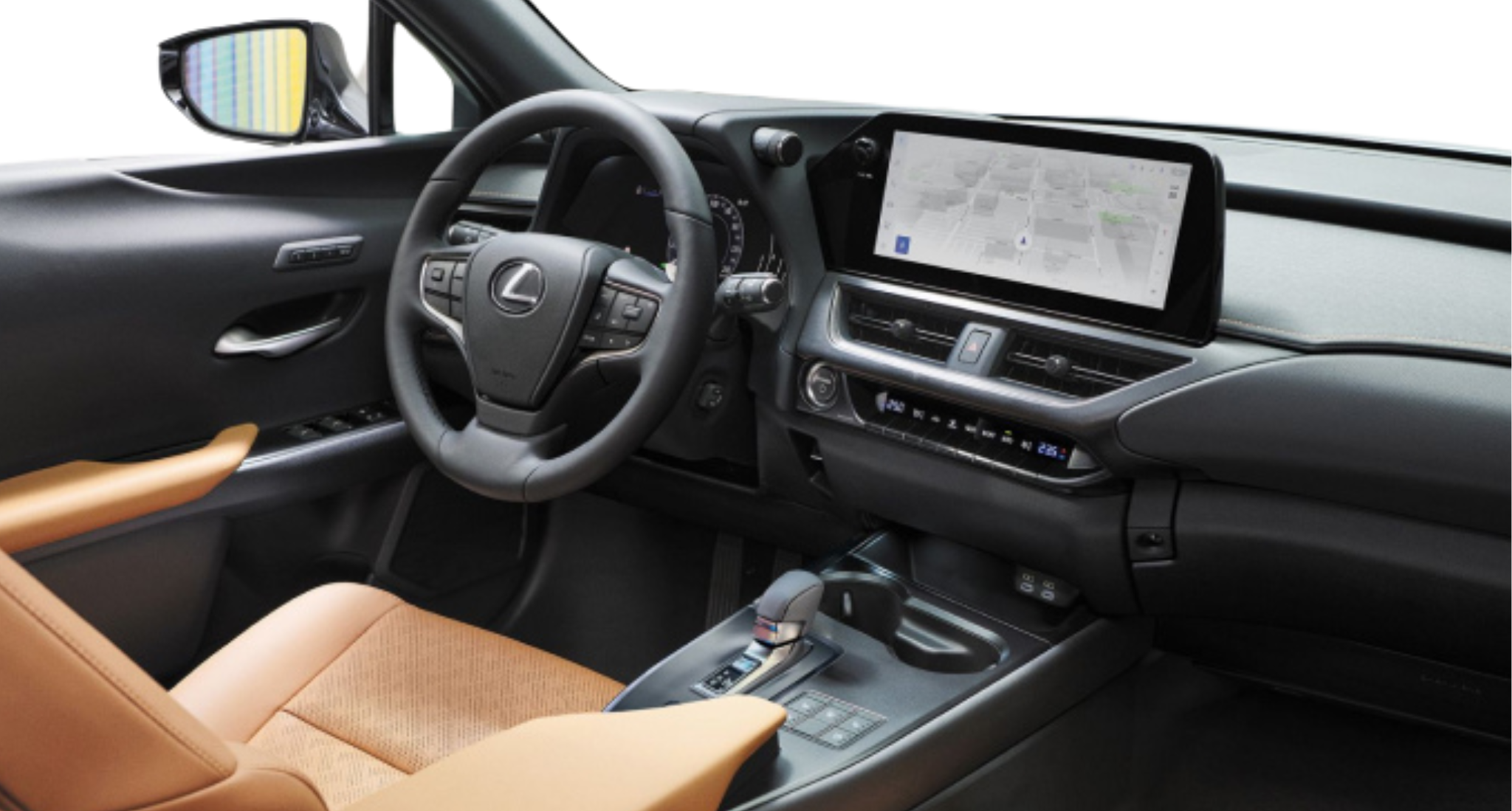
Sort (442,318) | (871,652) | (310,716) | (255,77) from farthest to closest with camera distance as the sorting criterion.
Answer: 1. (255,77)
2. (442,318)
3. (871,652)
4. (310,716)

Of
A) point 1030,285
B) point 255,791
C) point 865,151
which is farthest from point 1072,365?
point 255,791

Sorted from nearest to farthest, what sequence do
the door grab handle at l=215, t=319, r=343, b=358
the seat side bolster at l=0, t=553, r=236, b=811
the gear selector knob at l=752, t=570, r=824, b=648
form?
the seat side bolster at l=0, t=553, r=236, b=811 < the gear selector knob at l=752, t=570, r=824, b=648 < the door grab handle at l=215, t=319, r=343, b=358

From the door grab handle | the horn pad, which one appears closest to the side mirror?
the door grab handle

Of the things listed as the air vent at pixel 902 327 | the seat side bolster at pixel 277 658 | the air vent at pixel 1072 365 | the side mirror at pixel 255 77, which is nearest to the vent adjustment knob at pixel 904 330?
the air vent at pixel 902 327

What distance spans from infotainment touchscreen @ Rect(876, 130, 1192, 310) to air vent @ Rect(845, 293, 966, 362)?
62 millimetres

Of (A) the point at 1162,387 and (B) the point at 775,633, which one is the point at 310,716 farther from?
(A) the point at 1162,387

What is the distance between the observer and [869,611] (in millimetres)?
1781

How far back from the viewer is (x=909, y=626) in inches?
68.7

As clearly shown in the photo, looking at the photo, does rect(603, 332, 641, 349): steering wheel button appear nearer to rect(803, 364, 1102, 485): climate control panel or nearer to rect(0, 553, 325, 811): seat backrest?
rect(803, 364, 1102, 485): climate control panel

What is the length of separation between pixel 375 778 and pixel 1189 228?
99 cm

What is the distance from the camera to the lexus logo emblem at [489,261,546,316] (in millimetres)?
1758

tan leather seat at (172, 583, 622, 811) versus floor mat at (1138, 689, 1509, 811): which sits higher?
tan leather seat at (172, 583, 622, 811)

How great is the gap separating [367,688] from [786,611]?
47 centimetres

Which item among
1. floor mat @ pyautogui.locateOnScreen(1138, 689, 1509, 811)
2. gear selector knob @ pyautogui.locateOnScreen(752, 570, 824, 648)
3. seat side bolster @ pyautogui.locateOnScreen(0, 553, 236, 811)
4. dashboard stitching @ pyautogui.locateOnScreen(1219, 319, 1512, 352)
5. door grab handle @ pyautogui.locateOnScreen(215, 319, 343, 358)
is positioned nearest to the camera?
seat side bolster @ pyautogui.locateOnScreen(0, 553, 236, 811)
